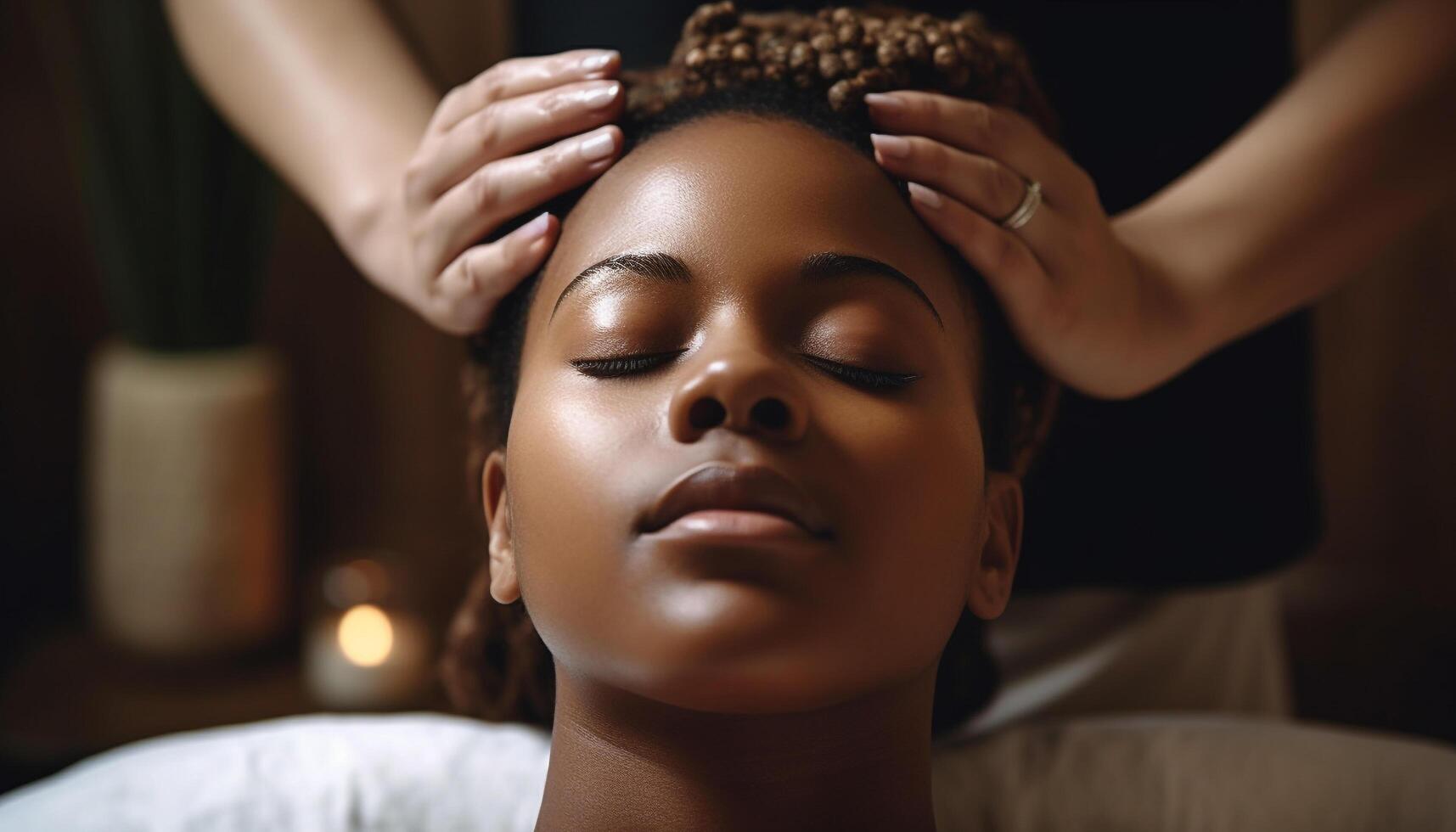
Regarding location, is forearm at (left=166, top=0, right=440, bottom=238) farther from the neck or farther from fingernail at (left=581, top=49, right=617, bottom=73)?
the neck

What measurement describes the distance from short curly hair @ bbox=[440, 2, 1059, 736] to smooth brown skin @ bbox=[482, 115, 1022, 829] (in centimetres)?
4

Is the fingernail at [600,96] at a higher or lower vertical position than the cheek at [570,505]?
higher

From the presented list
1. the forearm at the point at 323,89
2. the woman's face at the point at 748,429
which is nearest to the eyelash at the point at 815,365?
the woman's face at the point at 748,429

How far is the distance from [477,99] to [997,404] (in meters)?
0.45

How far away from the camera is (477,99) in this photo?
3.49ft

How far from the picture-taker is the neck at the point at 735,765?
910 millimetres

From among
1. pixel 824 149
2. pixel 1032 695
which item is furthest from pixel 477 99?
pixel 1032 695

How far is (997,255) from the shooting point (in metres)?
1.00

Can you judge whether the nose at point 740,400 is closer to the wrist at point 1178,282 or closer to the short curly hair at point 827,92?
the short curly hair at point 827,92

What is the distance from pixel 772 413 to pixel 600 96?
11.2 inches

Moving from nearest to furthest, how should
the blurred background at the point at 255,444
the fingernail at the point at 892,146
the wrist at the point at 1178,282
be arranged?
the fingernail at the point at 892,146 < the wrist at the point at 1178,282 < the blurred background at the point at 255,444

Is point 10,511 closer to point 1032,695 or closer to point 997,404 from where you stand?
point 1032,695

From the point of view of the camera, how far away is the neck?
2.98 feet

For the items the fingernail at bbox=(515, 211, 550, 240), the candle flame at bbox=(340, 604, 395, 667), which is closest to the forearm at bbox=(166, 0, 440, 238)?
the fingernail at bbox=(515, 211, 550, 240)
